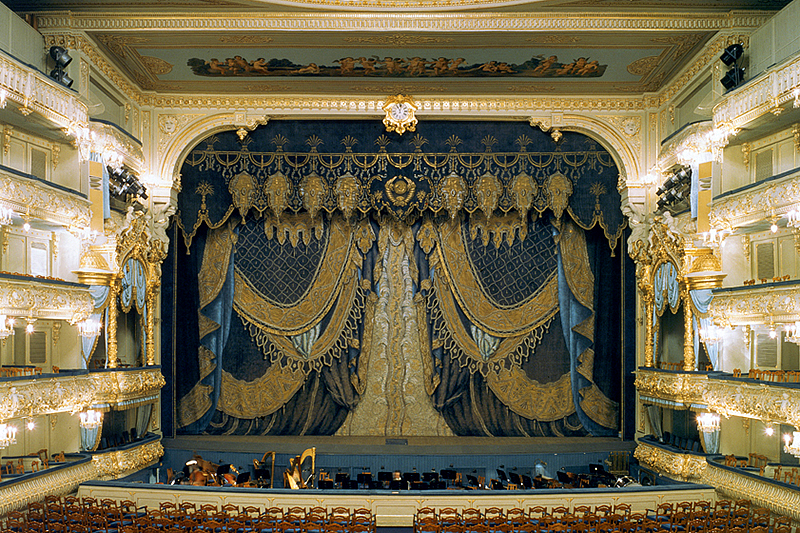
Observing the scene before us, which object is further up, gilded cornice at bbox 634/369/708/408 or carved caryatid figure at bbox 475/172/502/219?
carved caryatid figure at bbox 475/172/502/219

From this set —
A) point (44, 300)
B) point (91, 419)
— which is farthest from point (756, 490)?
point (44, 300)

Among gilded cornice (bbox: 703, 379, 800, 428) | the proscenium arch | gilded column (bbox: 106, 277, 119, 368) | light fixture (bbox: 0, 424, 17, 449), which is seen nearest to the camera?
gilded cornice (bbox: 703, 379, 800, 428)

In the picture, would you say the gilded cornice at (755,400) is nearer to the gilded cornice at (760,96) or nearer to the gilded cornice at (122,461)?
the gilded cornice at (760,96)

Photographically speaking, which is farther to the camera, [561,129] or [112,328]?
[561,129]

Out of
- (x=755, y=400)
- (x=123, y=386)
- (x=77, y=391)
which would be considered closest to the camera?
(x=755, y=400)

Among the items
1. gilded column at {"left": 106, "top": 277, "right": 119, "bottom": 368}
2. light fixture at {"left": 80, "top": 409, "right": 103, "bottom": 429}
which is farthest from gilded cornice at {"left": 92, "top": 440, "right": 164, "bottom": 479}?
gilded column at {"left": 106, "top": 277, "right": 119, "bottom": 368}

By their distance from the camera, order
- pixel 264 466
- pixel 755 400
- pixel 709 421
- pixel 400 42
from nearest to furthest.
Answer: pixel 755 400
pixel 709 421
pixel 400 42
pixel 264 466

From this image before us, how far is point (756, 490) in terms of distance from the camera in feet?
38.2

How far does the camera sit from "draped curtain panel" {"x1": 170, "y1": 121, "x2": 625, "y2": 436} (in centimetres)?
1855

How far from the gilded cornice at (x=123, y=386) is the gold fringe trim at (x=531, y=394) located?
357 inches

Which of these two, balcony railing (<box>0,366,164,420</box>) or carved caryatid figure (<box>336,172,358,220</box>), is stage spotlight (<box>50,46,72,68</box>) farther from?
carved caryatid figure (<box>336,172,358,220</box>)

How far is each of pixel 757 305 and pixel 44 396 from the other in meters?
12.9

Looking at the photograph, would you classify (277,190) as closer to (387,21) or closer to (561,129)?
(387,21)

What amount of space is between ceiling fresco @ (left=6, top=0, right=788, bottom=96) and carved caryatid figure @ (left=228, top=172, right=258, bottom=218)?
2.43 meters
